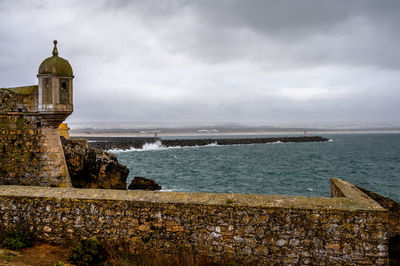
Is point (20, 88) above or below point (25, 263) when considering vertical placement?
above

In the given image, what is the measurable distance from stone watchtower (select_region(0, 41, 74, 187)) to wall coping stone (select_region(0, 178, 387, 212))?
9.60 feet

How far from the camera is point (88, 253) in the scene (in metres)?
5.18

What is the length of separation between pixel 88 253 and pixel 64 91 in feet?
18.0

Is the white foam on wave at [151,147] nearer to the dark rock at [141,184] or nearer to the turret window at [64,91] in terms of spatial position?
the dark rock at [141,184]

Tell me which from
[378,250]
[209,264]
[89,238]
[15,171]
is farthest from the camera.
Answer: [15,171]

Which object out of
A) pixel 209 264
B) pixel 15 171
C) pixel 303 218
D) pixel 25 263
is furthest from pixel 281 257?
pixel 15 171

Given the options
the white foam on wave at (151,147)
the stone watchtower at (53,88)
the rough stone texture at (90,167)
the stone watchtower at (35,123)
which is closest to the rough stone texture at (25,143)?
the stone watchtower at (35,123)

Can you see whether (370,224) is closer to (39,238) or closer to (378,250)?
(378,250)

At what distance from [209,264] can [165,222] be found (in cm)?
104

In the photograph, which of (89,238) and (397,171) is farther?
(397,171)

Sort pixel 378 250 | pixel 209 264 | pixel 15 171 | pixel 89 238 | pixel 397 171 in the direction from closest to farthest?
pixel 378 250, pixel 209 264, pixel 89 238, pixel 15 171, pixel 397 171

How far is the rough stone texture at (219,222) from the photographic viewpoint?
4.76 meters

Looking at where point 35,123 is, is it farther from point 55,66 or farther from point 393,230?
point 393,230

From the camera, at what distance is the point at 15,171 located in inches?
343
